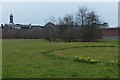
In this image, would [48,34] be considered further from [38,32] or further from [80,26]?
[38,32]

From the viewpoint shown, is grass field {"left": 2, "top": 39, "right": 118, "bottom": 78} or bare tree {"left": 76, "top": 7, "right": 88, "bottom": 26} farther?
bare tree {"left": 76, "top": 7, "right": 88, "bottom": 26}

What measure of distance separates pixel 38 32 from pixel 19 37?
Result: 18.4 feet

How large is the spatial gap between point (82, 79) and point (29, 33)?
3048 inches

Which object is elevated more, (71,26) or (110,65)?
(71,26)

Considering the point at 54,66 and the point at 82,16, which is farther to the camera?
the point at 82,16

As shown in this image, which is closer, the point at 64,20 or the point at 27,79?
the point at 27,79

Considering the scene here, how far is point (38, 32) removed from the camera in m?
84.5

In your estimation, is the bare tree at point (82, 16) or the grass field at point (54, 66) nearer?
the grass field at point (54, 66)

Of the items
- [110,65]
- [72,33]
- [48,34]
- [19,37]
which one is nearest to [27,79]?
[110,65]

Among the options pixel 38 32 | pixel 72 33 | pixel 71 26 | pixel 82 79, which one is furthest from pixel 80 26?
pixel 82 79

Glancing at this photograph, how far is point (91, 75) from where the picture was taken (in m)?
10.7

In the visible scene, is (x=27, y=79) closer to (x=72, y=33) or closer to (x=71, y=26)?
(x=72, y=33)

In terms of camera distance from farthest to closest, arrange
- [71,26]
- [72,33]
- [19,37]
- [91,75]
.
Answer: [19,37] → [71,26] → [72,33] → [91,75]

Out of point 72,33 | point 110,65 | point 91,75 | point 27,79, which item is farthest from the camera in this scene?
point 72,33
